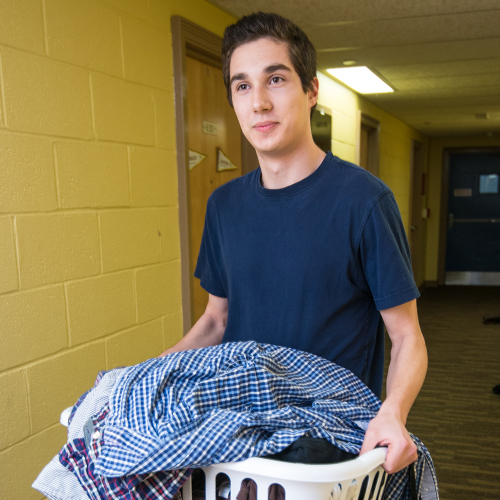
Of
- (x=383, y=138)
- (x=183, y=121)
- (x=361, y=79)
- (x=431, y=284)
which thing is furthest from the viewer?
(x=431, y=284)

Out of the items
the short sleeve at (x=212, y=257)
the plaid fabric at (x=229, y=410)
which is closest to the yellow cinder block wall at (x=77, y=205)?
the short sleeve at (x=212, y=257)

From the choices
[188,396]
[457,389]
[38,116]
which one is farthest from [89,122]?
[457,389]

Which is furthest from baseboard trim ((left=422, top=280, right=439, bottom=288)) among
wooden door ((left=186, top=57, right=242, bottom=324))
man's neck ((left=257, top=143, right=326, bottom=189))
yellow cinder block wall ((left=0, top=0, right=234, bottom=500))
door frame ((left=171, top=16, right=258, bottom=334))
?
man's neck ((left=257, top=143, right=326, bottom=189))

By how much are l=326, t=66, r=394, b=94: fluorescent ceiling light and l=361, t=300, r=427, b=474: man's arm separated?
→ 3.29m

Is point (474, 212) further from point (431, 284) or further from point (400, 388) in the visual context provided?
point (400, 388)

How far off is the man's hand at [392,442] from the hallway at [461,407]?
1985 millimetres

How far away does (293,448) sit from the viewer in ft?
2.28

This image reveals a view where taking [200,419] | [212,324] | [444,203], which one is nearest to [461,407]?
[212,324]

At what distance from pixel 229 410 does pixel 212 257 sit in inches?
22.7

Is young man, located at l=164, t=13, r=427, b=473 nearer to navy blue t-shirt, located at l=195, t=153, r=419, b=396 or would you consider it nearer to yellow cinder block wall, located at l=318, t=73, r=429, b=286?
navy blue t-shirt, located at l=195, t=153, r=419, b=396

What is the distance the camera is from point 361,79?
13.9ft

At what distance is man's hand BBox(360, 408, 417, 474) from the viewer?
70 centimetres

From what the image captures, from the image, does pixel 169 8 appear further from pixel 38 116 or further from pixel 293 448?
pixel 293 448

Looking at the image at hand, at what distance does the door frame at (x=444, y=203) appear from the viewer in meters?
8.31
